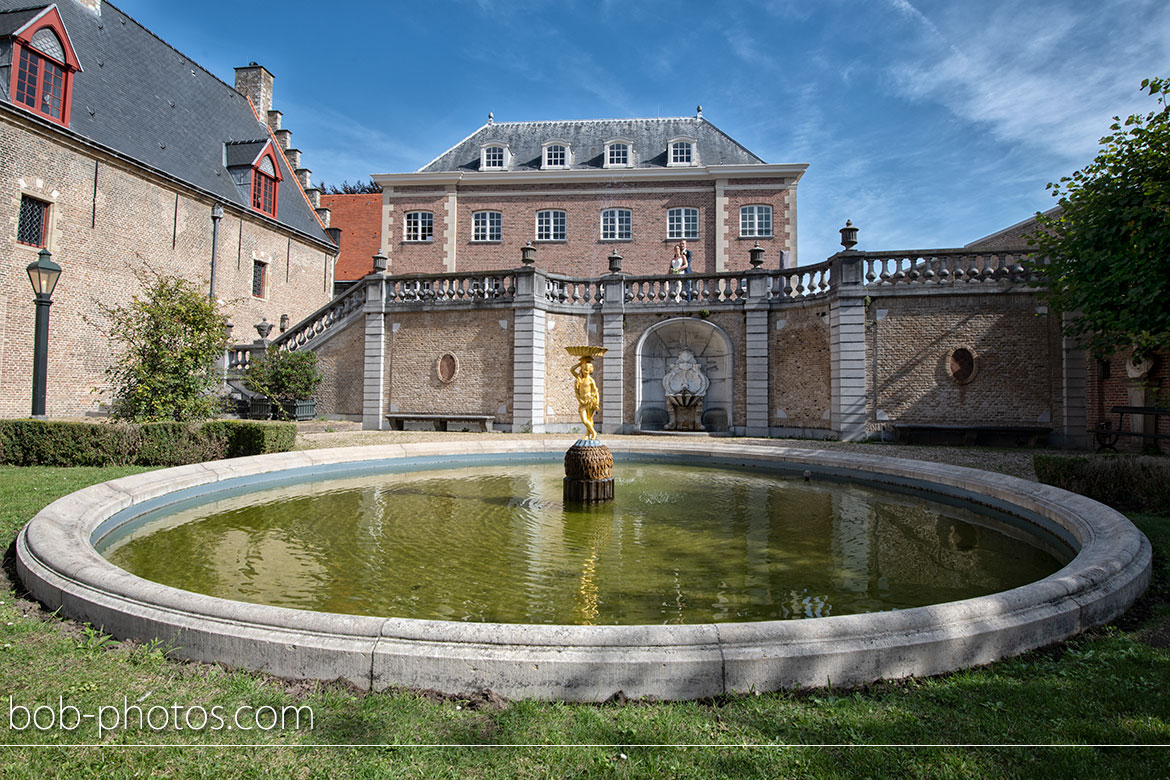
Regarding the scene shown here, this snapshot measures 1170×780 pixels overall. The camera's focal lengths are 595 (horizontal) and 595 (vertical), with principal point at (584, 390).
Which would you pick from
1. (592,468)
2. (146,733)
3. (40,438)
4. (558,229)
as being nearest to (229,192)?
(558,229)

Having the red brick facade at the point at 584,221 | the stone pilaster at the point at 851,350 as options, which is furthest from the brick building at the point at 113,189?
the stone pilaster at the point at 851,350

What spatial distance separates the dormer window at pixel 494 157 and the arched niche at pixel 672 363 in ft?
53.7

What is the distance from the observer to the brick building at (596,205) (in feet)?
93.9

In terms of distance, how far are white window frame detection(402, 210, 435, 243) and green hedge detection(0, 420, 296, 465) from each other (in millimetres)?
21343

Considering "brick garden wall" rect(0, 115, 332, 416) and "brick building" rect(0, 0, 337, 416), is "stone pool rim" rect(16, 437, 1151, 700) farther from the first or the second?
"brick building" rect(0, 0, 337, 416)

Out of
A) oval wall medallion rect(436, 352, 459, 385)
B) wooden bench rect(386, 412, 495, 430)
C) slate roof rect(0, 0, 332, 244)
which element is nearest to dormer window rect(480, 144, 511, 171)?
slate roof rect(0, 0, 332, 244)

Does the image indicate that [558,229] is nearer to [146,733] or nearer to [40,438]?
[40,438]

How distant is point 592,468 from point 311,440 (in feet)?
27.6

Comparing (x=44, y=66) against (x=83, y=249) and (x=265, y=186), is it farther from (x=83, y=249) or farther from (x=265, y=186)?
(x=265, y=186)

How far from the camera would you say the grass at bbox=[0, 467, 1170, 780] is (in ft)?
7.72

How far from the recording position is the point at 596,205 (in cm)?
2953

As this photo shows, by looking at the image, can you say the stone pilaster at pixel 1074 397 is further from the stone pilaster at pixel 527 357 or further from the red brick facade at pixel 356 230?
the red brick facade at pixel 356 230

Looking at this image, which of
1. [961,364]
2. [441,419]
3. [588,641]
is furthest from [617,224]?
[588,641]

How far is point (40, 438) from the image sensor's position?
9758 mm
